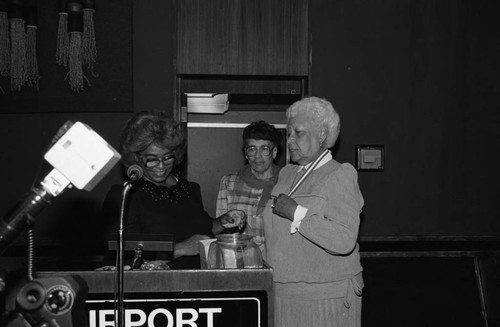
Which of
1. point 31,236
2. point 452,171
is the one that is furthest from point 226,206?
point 31,236

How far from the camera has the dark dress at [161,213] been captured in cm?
225

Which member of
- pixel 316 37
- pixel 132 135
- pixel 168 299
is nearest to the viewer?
pixel 168 299

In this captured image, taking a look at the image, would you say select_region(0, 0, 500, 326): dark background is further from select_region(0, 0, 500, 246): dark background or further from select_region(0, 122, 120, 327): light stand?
select_region(0, 122, 120, 327): light stand

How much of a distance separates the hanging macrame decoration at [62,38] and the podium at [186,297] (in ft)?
8.26

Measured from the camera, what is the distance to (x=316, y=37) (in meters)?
4.04

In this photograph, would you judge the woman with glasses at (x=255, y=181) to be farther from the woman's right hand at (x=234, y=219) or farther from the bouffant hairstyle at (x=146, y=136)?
the bouffant hairstyle at (x=146, y=136)

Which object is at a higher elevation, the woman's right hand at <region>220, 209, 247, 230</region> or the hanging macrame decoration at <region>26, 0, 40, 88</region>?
the hanging macrame decoration at <region>26, 0, 40, 88</region>

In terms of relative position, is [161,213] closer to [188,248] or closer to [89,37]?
[188,248]

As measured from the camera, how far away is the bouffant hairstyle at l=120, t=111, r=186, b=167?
2266mm

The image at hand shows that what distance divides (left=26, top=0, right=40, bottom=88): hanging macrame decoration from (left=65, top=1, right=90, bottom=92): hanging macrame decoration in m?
0.23

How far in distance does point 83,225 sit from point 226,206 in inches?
45.2

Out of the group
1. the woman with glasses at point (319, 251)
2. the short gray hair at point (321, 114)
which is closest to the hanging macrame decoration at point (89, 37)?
the short gray hair at point (321, 114)

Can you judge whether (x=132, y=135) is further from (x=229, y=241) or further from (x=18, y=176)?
(x=18, y=176)

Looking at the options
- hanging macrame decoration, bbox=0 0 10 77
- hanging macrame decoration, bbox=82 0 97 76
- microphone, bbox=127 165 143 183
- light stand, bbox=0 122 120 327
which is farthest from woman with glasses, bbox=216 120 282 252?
light stand, bbox=0 122 120 327
